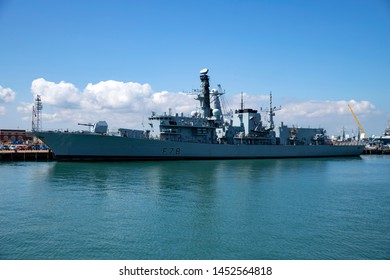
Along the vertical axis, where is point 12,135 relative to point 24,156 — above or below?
above

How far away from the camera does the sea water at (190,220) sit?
38.9 ft

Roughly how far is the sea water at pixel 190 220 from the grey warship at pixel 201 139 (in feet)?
42.4

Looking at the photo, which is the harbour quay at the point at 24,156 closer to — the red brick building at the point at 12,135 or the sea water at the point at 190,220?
the sea water at the point at 190,220

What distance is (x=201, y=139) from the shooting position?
48.9 m

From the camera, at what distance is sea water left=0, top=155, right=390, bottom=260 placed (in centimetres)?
1184

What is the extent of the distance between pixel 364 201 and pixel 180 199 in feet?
35.2

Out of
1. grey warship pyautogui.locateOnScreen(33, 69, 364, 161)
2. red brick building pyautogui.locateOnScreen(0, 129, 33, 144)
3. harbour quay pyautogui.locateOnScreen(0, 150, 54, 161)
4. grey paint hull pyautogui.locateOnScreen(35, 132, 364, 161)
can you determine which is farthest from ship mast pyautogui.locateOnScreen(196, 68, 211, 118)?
red brick building pyautogui.locateOnScreen(0, 129, 33, 144)

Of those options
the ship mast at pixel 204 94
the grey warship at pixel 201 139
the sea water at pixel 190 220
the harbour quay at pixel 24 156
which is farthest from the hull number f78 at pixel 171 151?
the sea water at pixel 190 220

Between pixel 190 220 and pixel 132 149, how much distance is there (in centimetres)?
2745

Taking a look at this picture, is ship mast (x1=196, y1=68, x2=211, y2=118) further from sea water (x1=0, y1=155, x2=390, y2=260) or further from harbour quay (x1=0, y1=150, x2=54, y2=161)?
sea water (x1=0, y1=155, x2=390, y2=260)

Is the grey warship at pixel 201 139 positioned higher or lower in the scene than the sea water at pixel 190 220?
higher

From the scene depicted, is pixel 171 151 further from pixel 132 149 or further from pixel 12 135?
pixel 12 135

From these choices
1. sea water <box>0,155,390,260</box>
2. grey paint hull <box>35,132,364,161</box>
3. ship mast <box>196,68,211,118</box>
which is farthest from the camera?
ship mast <box>196,68,211,118</box>

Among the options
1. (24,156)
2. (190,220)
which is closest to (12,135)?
(24,156)
